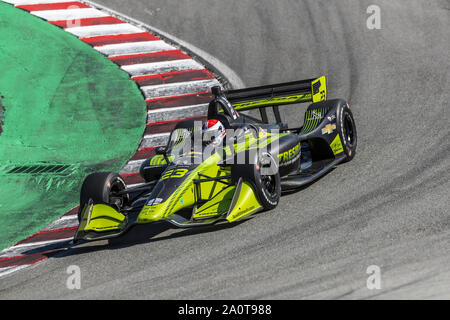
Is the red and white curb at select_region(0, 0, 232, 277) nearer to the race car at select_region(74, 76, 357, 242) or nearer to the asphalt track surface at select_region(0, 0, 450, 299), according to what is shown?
the asphalt track surface at select_region(0, 0, 450, 299)

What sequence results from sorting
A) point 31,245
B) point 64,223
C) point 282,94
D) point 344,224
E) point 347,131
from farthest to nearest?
point 282,94, point 347,131, point 64,223, point 31,245, point 344,224

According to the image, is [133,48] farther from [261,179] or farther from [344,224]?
[344,224]

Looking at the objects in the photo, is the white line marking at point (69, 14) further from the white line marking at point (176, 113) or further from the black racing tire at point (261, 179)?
the black racing tire at point (261, 179)

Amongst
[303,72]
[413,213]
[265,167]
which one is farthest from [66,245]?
[303,72]

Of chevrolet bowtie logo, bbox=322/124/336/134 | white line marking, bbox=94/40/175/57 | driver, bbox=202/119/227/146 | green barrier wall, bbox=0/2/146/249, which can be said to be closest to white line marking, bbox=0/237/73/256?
green barrier wall, bbox=0/2/146/249

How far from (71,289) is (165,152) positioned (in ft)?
7.82

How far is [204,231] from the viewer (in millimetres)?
7184

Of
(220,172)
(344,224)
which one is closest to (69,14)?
(220,172)

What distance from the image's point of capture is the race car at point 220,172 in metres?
7.08

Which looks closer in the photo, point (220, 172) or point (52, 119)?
point (220, 172)

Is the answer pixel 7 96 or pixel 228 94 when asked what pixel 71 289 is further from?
pixel 7 96

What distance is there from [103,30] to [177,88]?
10.2 feet

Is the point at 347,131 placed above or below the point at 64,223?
above

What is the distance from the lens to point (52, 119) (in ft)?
36.8
